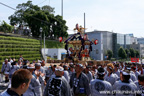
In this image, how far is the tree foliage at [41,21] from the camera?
118 ft

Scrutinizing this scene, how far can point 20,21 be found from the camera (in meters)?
45.9

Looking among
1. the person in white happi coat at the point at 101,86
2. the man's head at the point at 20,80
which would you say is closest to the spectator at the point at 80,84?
the person in white happi coat at the point at 101,86

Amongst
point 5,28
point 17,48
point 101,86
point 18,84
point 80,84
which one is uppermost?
point 5,28

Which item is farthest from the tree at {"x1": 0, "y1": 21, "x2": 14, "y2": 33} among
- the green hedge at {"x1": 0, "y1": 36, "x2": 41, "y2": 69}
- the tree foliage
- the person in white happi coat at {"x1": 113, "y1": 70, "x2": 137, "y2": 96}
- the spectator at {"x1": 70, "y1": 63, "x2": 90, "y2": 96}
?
the person in white happi coat at {"x1": 113, "y1": 70, "x2": 137, "y2": 96}

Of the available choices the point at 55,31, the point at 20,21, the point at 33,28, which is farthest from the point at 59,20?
the point at 20,21

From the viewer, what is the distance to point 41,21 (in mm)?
36125

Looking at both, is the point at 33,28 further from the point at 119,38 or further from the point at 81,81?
the point at 119,38

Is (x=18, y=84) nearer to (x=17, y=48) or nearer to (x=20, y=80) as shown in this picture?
(x=20, y=80)

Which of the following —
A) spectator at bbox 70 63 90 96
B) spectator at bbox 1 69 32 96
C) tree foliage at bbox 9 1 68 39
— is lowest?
spectator at bbox 70 63 90 96

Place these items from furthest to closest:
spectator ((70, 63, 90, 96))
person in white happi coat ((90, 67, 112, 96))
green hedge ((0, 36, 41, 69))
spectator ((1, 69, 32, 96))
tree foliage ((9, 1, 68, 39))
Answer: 1. tree foliage ((9, 1, 68, 39))
2. green hedge ((0, 36, 41, 69))
3. spectator ((70, 63, 90, 96))
4. person in white happi coat ((90, 67, 112, 96))
5. spectator ((1, 69, 32, 96))

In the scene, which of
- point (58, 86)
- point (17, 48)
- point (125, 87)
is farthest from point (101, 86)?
point (17, 48)

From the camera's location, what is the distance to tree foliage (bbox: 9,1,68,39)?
36088 mm

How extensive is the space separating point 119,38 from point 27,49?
63296 millimetres

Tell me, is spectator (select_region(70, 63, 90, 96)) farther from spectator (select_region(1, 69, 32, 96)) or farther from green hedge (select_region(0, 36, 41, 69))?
green hedge (select_region(0, 36, 41, 69))
